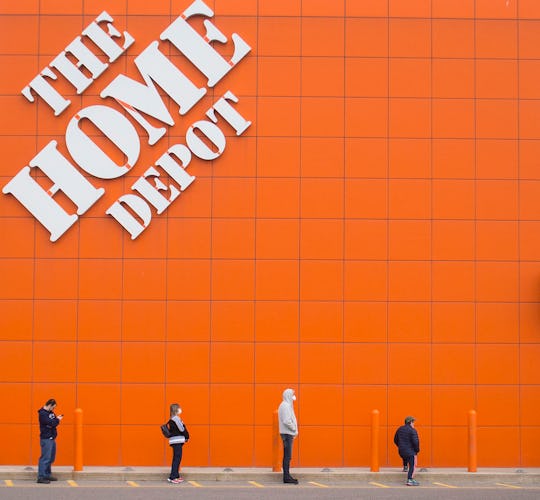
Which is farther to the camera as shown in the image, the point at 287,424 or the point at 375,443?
the point at 375,443

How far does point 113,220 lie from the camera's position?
77.2ft

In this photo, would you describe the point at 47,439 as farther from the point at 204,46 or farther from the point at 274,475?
the point at 204,46

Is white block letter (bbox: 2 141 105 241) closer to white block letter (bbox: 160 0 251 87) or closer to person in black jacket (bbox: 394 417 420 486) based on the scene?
white block letter (bbox: 160 0 251 87)

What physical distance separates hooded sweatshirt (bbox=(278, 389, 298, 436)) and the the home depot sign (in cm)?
459

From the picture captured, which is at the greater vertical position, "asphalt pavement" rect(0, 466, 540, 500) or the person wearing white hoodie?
the person wearing white hoodie

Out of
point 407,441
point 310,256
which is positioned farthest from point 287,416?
point 310,256

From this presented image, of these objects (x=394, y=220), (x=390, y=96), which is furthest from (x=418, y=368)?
(x=390, y=96)

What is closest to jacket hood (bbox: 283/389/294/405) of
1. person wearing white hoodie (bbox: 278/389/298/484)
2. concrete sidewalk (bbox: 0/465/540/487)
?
person wearing white hoodie (bbox: 278/389/298/484)

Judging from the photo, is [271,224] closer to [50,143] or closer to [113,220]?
[113,220]

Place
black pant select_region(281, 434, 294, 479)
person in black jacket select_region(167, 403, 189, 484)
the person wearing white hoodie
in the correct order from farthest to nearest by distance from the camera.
Answer: 1. the person wearing white hoodie
2. black pant select_region(281, 434, 294, 479)
3. person in black jacket select_region(167, 403, 189, 484)

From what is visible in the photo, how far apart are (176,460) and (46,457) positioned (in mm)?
2368

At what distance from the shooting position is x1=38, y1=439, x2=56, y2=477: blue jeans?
21.1 metres

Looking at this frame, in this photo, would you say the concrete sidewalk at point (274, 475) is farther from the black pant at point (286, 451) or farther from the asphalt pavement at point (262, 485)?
the black pant at point (286, 451)

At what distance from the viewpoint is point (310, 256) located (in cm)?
2355
